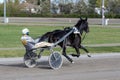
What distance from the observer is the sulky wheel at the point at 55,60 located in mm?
14867

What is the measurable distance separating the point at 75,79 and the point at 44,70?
2407 mm

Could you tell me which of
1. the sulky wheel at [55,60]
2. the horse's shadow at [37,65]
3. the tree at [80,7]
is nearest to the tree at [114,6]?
the tree at [80,7]

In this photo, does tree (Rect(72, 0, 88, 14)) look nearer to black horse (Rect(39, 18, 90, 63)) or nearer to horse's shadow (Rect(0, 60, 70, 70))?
horse's shadow (Rect(0, 60, 70, 70))

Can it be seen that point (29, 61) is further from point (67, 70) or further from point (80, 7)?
point (80, 7)

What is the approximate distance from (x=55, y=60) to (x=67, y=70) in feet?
2.18

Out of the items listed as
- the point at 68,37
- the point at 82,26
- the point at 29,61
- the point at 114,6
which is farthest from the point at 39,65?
the point at 114,6

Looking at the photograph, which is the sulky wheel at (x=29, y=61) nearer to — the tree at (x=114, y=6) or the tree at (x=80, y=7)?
the tree at (x=80, y=7)

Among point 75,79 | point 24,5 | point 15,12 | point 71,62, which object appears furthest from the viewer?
point 24,5

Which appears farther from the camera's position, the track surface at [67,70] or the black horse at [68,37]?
the black horse at [68,37]

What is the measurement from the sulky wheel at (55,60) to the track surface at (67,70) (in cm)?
17

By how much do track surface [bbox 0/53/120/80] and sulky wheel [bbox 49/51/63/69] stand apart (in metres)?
0.17

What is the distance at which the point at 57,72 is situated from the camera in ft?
46.0

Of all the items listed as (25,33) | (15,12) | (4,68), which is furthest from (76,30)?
(15,12)

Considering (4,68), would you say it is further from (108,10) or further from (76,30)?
(108,10)
